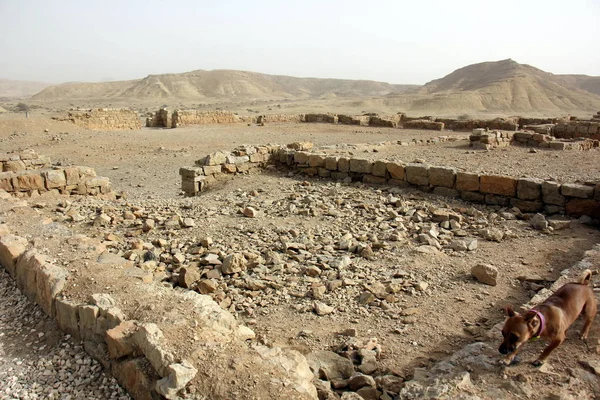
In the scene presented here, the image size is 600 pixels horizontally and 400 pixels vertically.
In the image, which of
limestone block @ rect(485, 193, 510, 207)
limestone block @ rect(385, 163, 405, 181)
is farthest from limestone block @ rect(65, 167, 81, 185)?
limestone block @ rect(485, 193, 510, 207)

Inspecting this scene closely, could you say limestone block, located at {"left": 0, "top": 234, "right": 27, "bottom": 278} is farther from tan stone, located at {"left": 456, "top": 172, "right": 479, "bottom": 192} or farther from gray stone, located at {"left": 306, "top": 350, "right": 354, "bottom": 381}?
tan stone, located at {"left": 456, "top": 172, "right": 479, "bottom": 192}

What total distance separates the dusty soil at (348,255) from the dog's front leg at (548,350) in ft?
0.32

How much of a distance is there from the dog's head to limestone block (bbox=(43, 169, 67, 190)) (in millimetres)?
8207

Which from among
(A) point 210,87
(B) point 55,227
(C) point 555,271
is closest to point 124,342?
(B) point 55,227

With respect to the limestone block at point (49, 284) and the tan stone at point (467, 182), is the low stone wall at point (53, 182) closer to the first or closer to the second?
the limestone block at point (49, 284)

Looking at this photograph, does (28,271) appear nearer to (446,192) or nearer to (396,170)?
(396,170)

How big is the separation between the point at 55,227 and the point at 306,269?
334cm

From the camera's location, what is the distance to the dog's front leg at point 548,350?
2.86 m

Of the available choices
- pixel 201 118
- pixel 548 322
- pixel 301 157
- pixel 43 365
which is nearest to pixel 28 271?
pixel 43 365

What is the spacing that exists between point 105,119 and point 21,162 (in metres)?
13.6

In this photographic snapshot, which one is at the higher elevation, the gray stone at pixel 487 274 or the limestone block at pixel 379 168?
the limestone block at pixel 379 168

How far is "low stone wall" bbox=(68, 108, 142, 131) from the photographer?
21766 mm

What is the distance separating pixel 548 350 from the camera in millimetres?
2877

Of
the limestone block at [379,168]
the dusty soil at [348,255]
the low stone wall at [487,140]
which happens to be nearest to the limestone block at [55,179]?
the dusty soil at [348,255]
